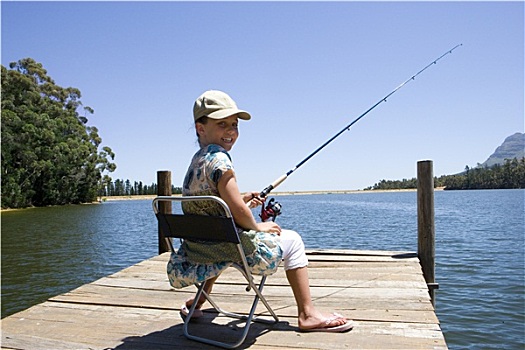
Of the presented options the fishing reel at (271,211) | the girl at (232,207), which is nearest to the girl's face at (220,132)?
the girl at (232,207)

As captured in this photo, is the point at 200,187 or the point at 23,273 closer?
the point at 200,187

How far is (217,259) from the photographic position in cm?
286

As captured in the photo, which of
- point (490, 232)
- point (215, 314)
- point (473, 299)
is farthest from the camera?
point (490, 232)

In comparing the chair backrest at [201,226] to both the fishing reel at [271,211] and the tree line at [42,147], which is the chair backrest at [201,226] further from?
the tree line at [42,147]

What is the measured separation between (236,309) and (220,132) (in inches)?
57.8

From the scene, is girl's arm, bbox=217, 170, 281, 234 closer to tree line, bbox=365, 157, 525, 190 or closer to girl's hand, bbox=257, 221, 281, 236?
girl's hand, bbox=257, 221, 281, 236

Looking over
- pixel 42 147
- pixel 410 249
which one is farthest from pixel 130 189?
pixel 410 249

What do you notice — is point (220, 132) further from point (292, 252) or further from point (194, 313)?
point (194, 313)

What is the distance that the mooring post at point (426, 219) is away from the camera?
5312 mm

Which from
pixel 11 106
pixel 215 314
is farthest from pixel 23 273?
pixel 11 106

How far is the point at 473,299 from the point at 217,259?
20.4 feet

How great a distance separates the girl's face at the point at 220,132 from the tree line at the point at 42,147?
40425 millimetres

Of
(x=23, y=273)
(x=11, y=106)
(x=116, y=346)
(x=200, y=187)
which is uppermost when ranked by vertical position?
(x=11, y=106)

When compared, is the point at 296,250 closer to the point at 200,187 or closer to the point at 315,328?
the point at 315,328
